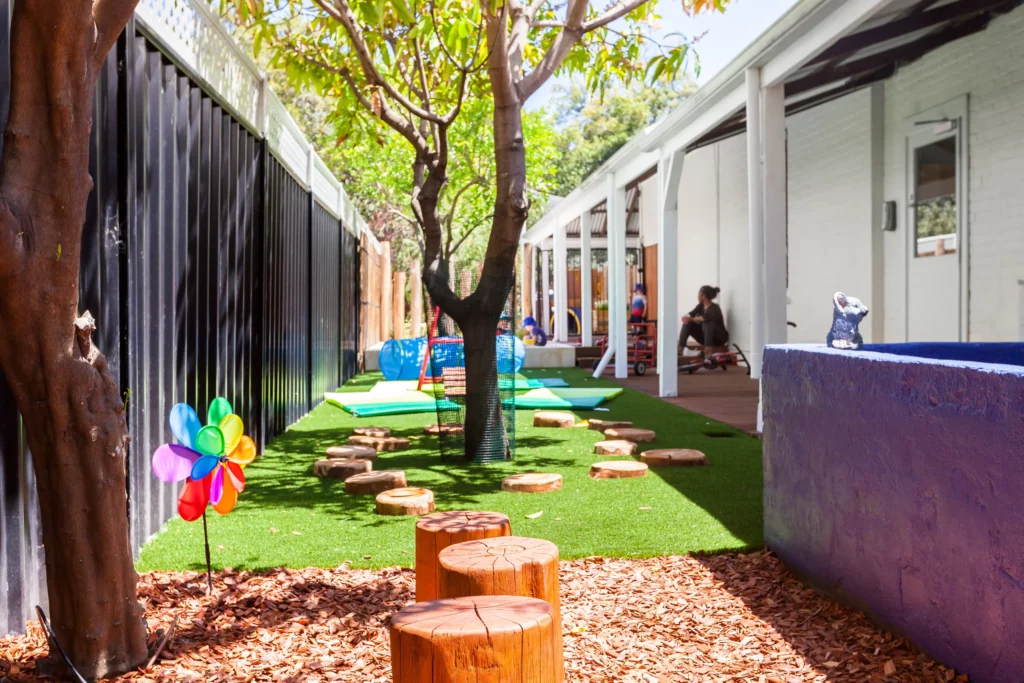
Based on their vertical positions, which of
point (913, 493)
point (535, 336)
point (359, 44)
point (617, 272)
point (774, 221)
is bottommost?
point (913, 493)

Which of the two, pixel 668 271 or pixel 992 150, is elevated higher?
pixel 992 150

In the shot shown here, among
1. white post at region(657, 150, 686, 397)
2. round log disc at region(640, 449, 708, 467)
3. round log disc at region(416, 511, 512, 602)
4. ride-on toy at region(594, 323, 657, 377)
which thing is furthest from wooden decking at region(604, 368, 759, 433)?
round log disc at region(416, 511, 512, 602)

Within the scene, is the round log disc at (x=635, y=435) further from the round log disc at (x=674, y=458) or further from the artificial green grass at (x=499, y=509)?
the round log disc at (x=674, y=458)

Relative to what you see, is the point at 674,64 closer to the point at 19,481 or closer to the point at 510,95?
the point at 510,95

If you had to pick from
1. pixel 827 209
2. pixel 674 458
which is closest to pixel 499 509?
pixel 674 458

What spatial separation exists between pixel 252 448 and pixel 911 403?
98.4 inches

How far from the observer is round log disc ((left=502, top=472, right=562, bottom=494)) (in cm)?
640

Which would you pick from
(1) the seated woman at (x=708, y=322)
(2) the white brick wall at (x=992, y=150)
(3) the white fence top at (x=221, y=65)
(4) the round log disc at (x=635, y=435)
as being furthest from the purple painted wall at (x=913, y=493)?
(1) the seated woman at (x=708, y=322)

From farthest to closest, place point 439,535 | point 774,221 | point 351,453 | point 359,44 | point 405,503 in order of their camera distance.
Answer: point 774,221 < point 359,44 < point 351,453 < point 405,503 < point 439,535

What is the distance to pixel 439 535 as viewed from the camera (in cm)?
366

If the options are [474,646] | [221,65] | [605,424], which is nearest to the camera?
[474,646]

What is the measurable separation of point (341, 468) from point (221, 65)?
2.84 metres

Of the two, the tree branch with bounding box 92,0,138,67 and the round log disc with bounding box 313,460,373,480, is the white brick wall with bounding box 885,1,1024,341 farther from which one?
the tree branch with bounding box 92,0,138,67

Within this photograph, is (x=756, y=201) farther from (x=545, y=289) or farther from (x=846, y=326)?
(x=545, y=289)
